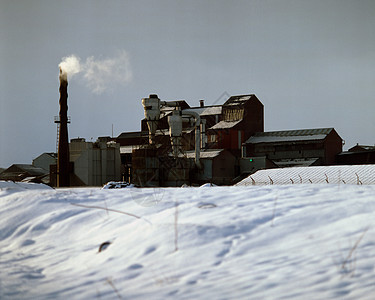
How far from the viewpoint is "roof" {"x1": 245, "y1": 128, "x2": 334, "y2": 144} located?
189 feet

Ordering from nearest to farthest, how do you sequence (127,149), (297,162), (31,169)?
1. (297,162)
2. (127,149)
3. (31,169)

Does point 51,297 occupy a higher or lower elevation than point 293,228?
lower

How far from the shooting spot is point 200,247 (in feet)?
21.8

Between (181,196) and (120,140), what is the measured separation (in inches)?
2461

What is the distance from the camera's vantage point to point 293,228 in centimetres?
704

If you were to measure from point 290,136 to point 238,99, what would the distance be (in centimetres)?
915

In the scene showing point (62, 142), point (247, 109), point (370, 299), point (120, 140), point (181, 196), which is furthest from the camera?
point (120, 140)

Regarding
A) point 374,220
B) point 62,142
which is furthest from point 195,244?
point 62,142

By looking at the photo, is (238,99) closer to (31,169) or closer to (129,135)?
(129,135)

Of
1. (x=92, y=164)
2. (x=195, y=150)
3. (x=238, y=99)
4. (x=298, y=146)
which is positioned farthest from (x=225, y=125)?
(x=92, y=164)

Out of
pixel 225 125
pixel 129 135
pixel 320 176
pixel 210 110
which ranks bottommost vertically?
pixel 320 176

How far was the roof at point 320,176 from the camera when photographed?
32250mm

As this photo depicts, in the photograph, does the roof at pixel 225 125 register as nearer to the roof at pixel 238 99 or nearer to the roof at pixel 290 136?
the roof at pixel 290 136

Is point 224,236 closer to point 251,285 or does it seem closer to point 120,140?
point 251,285
